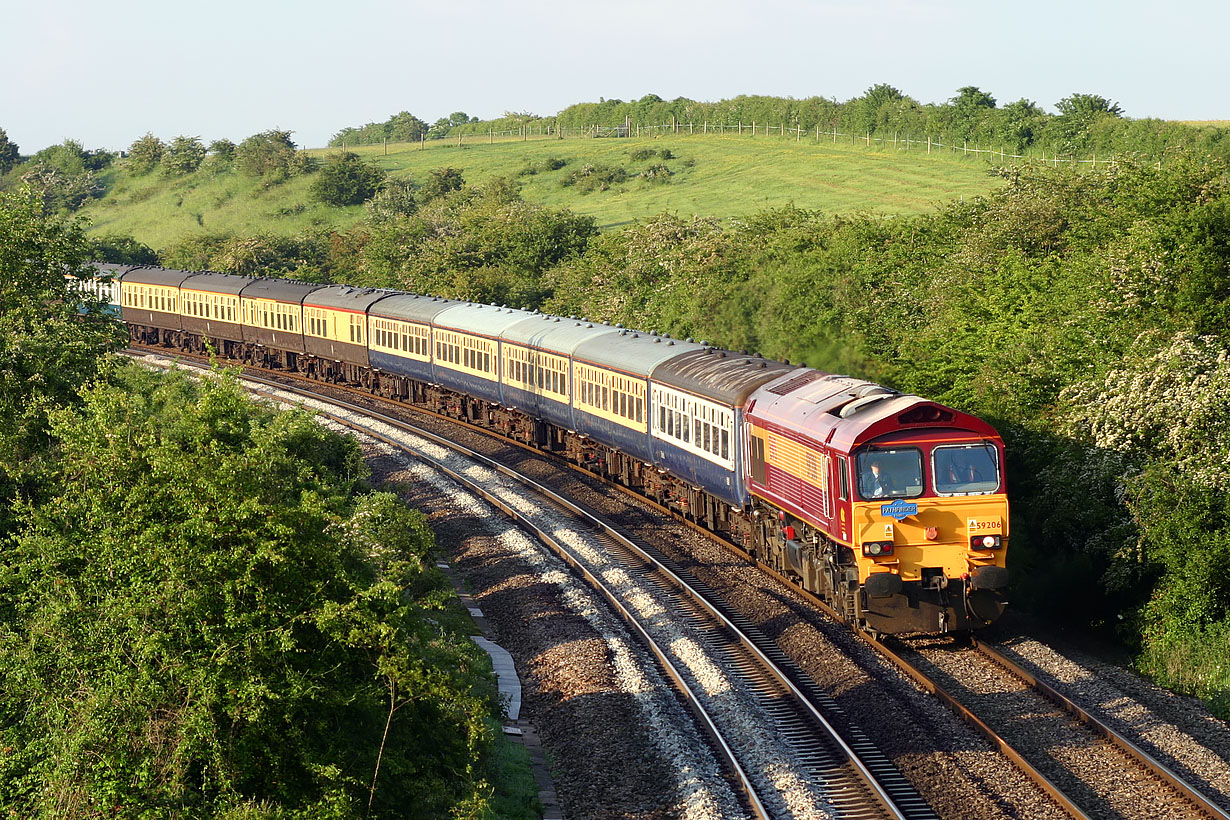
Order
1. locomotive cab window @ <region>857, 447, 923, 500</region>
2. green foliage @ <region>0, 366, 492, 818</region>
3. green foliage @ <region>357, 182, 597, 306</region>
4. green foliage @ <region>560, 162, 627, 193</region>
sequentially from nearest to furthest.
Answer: green foliage @ <region>0, 366, 492, 818</region>, locomotive cab window @ <region>857, 447, 923, 500</region>, green foliage @ <region>357, 182, 597, 306</region>, green foliage @ <region>560, 162, 627, 193</region>

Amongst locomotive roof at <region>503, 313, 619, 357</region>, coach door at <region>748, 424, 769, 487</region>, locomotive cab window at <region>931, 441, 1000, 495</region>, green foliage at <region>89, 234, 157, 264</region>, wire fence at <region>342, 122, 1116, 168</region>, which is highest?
wire fence at <region>342, 122, 1116, 168</region>

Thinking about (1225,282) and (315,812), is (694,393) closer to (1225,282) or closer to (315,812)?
(1225,282)

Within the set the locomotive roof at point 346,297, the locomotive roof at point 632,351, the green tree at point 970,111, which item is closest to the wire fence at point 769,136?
the green tree at point 970,111

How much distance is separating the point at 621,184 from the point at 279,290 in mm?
58020

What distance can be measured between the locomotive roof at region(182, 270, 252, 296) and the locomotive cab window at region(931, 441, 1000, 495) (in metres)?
45.6

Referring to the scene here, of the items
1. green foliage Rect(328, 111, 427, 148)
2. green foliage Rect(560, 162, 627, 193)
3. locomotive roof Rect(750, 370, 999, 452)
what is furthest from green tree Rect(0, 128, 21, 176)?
locomotive roof Rect(750, 370, 999, 452)

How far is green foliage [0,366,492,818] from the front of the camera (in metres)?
11.8

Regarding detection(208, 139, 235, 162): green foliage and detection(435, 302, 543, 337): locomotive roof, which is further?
detection(208, 139, 235, 162): green foliage

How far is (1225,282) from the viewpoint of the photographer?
27.0 metres

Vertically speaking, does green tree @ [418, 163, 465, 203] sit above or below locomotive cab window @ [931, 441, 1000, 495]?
above

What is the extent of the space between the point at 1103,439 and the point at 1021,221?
55.5 ft

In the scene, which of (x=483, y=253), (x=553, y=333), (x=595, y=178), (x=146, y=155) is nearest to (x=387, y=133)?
(x=146, y=155)

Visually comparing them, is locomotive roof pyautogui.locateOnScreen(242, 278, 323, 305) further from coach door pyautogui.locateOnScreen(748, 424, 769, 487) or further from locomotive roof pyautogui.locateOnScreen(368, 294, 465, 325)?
coach door pyautogui.locateOnScreen(748, 424, 769, 487)

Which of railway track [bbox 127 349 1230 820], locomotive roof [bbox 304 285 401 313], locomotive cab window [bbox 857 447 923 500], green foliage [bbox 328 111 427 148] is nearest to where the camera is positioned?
railway track [bbox 127 349 1230 820]
